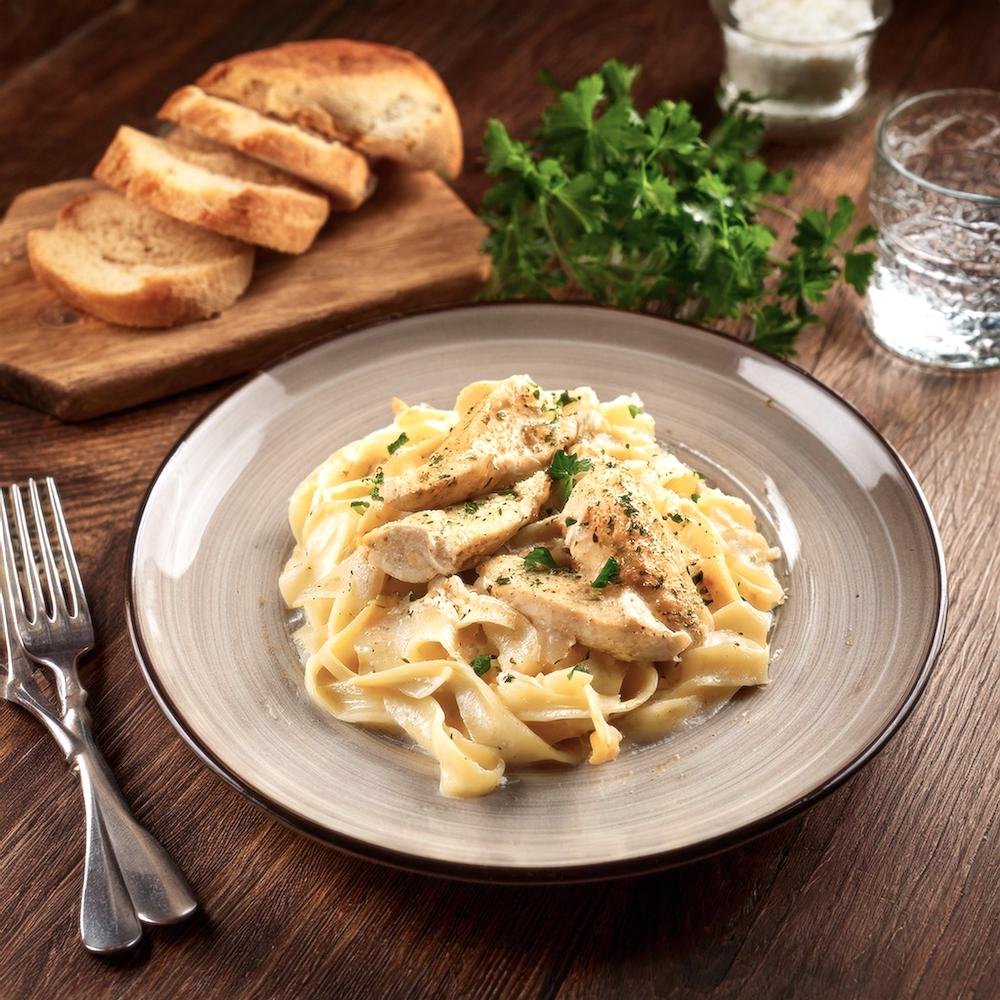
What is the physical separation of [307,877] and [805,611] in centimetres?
168

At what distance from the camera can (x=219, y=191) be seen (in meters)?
5.38

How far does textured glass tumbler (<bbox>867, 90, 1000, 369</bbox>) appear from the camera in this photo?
488cm

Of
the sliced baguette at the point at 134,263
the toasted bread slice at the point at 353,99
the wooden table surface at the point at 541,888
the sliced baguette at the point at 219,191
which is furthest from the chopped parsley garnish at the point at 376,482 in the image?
the toasted bread slice at the point at 353,99

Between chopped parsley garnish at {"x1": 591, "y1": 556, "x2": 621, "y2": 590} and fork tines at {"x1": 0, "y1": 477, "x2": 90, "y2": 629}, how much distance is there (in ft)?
5.53

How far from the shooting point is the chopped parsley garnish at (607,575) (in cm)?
352

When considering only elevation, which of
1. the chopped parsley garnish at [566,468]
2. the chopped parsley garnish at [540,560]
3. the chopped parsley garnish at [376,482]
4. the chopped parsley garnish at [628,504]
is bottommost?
the chopped parsley garnish at [540,560]

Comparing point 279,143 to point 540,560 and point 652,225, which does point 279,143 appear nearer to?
point 652,225

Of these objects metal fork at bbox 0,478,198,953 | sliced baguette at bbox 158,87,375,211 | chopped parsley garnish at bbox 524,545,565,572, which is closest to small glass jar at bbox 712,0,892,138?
sliced baguette at bbox 158,87,375,211

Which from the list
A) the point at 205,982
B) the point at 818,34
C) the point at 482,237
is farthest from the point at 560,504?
the point at 818,34

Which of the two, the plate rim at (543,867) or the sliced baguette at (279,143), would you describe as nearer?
the plate rim at (543,867)

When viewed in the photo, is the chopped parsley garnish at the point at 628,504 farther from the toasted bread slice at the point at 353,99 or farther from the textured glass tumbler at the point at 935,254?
the toasted bread slice at the point at 353,99

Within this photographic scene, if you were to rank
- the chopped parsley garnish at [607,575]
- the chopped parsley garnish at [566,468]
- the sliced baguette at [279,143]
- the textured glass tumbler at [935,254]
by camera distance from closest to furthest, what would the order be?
the chopped parsley garnish at [607,575] < the chopped parsley garnish at [566,468] < the textured glass tumbler at [935,254] < the sliced baguette at [279,143]

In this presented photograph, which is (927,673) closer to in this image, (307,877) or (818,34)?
(307,877)

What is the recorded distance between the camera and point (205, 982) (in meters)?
2.99
